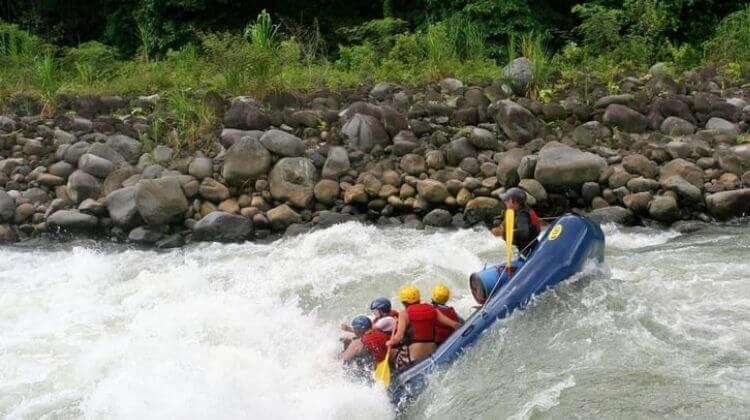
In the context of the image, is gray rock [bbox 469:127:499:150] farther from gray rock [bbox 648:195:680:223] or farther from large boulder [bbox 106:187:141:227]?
large boulder [bbox 106:187:141:227]

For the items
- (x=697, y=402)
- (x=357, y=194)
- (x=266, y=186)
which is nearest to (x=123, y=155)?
(x=266, y=186)

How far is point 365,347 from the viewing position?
5.72 metres

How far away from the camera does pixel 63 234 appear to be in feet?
31.8

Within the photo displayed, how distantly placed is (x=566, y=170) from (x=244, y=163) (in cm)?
386

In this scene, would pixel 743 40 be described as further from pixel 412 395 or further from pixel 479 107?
pixel 412 395

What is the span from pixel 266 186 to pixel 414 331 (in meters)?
4.71

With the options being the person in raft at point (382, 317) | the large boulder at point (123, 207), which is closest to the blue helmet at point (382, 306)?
the person in raft at point (382, 317)

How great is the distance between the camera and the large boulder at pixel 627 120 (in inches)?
406

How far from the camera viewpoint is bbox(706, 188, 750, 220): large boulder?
339 inches

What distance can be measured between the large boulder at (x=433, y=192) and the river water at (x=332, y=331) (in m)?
0.54

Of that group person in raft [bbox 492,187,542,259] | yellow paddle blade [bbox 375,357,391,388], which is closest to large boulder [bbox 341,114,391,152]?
person in raft [bbox 492,187,542,259]

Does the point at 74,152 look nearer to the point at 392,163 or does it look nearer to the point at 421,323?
the point at 392,163

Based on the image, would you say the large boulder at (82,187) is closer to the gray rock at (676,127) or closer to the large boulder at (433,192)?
the large boulder at (433,192)

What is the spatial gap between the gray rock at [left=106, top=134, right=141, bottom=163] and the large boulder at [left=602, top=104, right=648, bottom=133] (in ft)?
20.6
